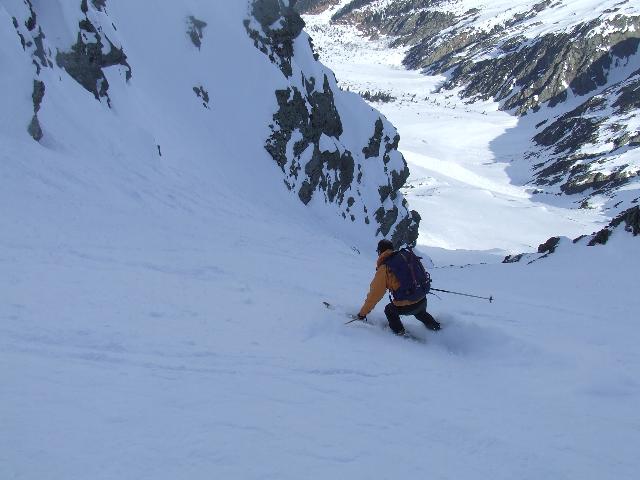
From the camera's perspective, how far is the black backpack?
24.3ft

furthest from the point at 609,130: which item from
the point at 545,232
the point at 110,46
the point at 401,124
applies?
the point at 110,46

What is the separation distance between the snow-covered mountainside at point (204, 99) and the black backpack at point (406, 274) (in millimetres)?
9369

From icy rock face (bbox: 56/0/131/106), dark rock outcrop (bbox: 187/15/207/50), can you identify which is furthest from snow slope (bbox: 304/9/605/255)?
icy rock face (bbox: 56/0/131/106)

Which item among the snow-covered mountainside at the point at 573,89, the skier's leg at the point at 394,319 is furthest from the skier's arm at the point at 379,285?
the snow-covered mountainside at the point at 573,89

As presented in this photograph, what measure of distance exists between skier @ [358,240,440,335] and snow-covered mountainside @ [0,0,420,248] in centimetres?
918

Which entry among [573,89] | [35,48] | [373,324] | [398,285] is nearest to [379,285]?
[398,285]

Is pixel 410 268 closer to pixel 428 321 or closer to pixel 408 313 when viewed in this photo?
pixel 408 313

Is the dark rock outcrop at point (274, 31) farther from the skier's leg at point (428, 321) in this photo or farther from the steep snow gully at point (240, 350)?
the skier's leg at point (428, 321)

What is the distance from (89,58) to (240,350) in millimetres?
15659

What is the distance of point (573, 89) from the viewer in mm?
143375

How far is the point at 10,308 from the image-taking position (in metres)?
5.97

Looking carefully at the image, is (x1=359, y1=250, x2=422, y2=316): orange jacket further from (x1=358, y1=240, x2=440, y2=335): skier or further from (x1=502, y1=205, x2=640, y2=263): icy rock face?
(x1=502, y1=205, x2=640, y2=263): icy rock face

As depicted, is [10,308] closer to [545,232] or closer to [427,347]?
[427,347]

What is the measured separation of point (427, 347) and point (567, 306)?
5.31m
